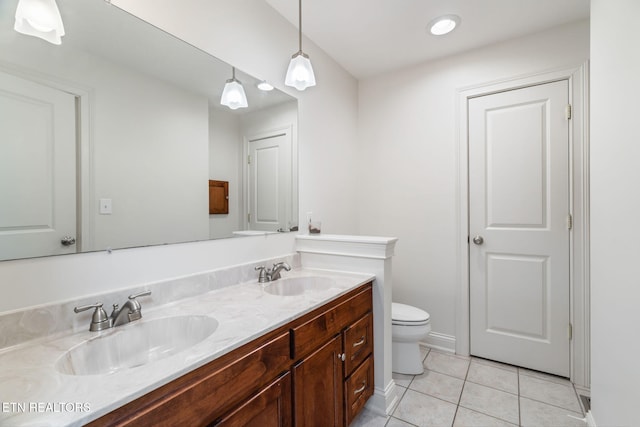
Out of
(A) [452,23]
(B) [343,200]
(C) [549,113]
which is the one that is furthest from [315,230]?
(C) [549,113]

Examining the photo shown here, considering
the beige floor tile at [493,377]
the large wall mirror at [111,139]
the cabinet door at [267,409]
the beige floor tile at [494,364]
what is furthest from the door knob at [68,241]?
the beige floor tile at [494,364]

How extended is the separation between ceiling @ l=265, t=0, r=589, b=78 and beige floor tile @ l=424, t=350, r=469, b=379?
2.49m

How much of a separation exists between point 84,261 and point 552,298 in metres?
2.75

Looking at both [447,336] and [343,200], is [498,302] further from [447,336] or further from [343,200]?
[343,200]

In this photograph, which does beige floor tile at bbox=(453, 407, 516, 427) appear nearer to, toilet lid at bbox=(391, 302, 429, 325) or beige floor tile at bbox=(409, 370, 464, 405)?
beige floor tile at bbox=(409, 370, 464, 405)

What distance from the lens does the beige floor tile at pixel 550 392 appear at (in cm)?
176

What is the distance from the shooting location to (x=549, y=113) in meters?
2.05

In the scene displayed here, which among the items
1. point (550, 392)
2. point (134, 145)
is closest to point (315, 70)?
point (134, 145)

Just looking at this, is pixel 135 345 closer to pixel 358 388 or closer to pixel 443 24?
pixel 358 388

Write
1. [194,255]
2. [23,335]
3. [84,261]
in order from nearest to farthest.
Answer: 1. [23,335]
2. [84,261]
3. [194,255]

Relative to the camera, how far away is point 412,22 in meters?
1.99

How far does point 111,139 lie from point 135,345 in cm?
77

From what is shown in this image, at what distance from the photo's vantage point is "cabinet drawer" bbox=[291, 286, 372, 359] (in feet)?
3.64

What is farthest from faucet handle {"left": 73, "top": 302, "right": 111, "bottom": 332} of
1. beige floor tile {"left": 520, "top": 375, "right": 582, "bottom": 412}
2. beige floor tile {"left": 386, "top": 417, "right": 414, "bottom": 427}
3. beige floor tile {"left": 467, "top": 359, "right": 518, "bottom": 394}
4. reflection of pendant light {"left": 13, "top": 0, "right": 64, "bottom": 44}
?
beige floor tile {"left": 520, "top": 375, "right": 582, "bottom": 412}
